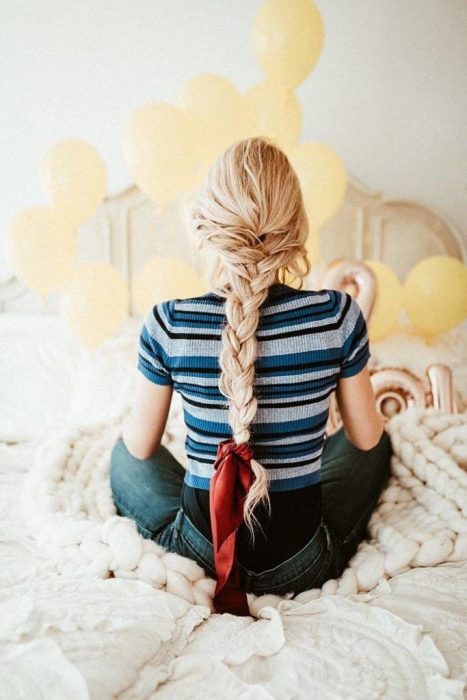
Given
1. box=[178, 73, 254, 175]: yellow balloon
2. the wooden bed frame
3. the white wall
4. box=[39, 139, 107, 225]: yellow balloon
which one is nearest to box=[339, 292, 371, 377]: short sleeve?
box=[178, 73, 254, 175]: yellow balloon

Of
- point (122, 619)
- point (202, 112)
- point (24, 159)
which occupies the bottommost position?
point (122, 619)

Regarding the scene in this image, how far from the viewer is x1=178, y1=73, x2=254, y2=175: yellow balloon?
192 centimetres

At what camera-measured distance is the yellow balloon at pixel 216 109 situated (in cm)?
192

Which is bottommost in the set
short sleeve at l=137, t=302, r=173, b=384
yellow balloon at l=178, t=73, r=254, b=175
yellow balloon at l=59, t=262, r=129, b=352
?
yellow balloon at l=59, t=262, r=129, b=352

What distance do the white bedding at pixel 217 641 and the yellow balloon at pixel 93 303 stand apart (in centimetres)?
99

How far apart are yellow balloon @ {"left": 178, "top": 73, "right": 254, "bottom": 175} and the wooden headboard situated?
21.2 inches

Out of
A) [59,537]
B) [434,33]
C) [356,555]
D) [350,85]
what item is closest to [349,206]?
[350,85]

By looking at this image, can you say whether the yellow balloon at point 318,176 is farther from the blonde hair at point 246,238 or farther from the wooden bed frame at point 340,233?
the blonde hair at point 246,238

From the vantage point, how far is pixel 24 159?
102 inches

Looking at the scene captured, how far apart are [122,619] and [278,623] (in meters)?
0.24

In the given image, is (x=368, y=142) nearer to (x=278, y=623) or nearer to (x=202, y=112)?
(x=202, y=112)

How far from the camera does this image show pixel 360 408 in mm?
1103

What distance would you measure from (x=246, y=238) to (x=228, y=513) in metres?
0.46

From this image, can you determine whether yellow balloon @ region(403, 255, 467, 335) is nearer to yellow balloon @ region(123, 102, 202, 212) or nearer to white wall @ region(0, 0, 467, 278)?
white wall @ region(0, 0, 467, 278)
